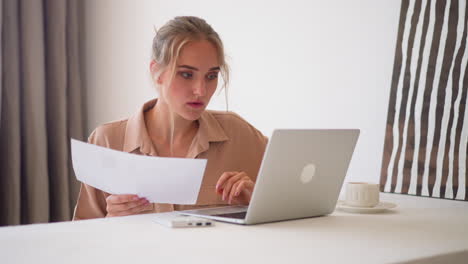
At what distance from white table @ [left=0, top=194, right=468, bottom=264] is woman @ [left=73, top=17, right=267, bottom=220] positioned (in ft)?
1.67

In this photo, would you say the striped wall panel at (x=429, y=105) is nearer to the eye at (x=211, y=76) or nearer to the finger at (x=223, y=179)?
the eye at (x=211, y=76)

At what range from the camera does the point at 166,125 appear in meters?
1.92

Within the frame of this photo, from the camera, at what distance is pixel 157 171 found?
127cm

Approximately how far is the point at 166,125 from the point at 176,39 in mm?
286

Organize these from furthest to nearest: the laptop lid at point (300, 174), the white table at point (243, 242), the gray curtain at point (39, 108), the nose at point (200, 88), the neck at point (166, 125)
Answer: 1. the gray curtain at point (39, 108)
2. the neck at point (166, 125)
3. the nose at point (200, 88)
4. the laptop lid at point (300, 174)
5. the white table at point (243, 242)

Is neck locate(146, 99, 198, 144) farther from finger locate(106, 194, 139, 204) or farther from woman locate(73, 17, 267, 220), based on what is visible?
finger locate(106, 194, 139, 204)

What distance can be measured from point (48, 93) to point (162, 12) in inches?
30.6

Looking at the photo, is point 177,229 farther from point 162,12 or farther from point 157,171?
point 162,12

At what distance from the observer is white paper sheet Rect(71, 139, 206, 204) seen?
125 centimetres

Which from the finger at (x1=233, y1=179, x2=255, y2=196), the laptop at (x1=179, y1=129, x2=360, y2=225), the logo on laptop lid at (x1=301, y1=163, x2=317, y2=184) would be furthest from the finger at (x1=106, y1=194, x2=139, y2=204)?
the logo on laptop lid at (x1=301, y1=163, x2=317, y2=184)

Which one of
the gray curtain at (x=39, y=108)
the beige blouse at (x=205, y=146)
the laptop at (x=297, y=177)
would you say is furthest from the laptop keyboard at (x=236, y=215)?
the gray curtain at (x=39, y=108)

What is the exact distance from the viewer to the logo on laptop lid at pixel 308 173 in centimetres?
130

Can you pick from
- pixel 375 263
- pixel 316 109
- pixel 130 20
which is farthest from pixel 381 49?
pixel 130 20

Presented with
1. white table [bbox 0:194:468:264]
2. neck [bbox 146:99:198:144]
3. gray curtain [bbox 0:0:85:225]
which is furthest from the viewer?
gray curtain [bbox 0:0:85:225]
